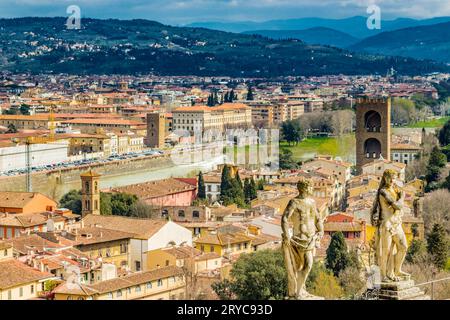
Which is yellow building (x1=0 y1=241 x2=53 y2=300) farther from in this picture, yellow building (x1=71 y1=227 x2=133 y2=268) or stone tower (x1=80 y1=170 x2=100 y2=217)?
stone tower (x1=80 y1=170 x2=100 y2=217)

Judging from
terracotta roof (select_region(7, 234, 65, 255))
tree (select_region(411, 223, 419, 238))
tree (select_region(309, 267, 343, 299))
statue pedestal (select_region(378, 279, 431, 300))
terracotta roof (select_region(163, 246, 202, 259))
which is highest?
statue pedestal (select_region(378, 279, 431, 300))

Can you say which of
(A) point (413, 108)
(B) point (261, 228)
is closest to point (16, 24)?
(A) point (413, 108)

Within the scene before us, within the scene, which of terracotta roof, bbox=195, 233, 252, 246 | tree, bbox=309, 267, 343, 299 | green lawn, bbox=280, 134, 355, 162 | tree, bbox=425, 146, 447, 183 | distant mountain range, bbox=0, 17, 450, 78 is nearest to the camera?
tree, bbox=309, 267, 343, 299

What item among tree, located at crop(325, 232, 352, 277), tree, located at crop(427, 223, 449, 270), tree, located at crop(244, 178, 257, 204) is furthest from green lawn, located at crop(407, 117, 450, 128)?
tree, located at crop(325, 232, 352, 277)

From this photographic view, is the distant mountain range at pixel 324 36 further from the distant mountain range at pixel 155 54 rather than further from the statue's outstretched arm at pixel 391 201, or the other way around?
the statue's outstretched arm at pixel 391 201

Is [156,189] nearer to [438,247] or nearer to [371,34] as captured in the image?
[438,247]

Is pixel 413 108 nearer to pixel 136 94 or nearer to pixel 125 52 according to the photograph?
pixel 136 94

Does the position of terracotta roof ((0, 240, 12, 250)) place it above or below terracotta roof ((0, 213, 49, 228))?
above

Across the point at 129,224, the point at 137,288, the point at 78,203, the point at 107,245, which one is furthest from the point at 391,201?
the point at 78,203
